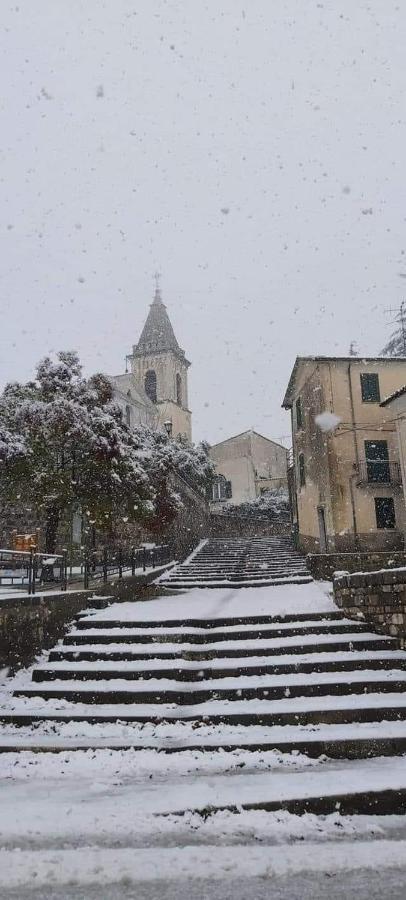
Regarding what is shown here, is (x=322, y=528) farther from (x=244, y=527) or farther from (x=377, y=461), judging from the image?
(x=244, y=527)

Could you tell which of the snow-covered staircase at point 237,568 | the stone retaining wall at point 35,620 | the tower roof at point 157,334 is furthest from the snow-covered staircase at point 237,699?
the tower roof at point 157,334

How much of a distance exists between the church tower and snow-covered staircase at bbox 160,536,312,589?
3496cm

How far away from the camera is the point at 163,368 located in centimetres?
5753

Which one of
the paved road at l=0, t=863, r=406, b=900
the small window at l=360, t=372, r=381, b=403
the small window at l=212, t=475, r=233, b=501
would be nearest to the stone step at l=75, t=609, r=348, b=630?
the paved road at l=0, t=863, r=406, b=900

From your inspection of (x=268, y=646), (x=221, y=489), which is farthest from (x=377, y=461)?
(x=221, y=489)

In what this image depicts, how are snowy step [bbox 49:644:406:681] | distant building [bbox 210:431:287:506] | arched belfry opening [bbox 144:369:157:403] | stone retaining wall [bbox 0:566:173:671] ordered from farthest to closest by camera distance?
arched belfry opening [bbox 144:369:157:403] → distant building [bbox 210:431:287:506] → stone retaining wall [bbox 0:566:173:671] → snowy step [bbox 49:644:406:681]

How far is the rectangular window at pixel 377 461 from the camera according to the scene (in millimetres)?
21969

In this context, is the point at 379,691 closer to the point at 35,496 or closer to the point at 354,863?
the point at 354,863

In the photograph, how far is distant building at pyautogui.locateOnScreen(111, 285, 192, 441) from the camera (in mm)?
56219

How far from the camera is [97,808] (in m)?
3.64

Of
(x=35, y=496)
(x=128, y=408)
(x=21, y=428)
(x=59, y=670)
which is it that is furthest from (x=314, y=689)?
(x=128, y=408)

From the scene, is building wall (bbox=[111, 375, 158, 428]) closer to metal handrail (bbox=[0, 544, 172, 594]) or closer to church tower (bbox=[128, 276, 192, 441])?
church tower (bbox=[128, 276, 192, 441])

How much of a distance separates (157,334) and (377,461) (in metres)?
42.1

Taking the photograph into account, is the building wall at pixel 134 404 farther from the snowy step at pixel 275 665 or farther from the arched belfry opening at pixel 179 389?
the snowy step at pixel 275 665
